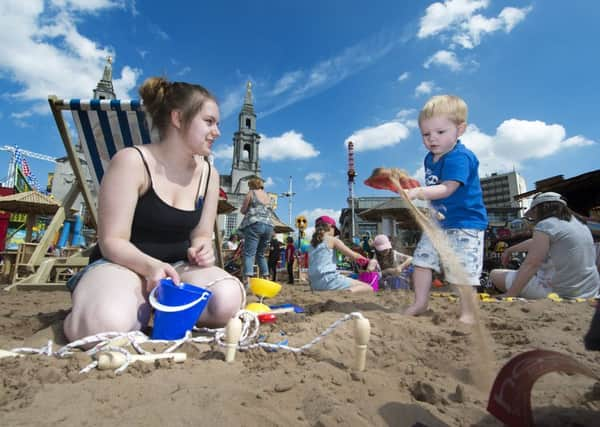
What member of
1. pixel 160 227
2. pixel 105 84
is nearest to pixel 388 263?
pixel 160 227

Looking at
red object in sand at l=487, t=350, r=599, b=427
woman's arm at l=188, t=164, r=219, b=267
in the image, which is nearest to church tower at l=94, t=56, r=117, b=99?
woman's arm at l=188, t=164, r=219, b=267

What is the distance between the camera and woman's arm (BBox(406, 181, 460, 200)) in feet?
6.23

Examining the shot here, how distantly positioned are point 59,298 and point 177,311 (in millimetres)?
2405

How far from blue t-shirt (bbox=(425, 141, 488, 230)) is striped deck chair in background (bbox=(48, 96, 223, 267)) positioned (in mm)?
2736

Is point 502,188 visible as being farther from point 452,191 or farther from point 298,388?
point 298,388

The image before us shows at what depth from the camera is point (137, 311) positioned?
4.61 ft

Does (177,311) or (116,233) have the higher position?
(116,233)

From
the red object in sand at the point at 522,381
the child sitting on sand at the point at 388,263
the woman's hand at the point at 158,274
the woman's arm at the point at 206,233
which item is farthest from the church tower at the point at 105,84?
the red object in sand at the point at 522,381

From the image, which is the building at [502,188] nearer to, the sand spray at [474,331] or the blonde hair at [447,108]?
the blonde hair at [447,108]

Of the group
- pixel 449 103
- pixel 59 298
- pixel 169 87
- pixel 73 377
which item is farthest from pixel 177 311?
pixel 59 298

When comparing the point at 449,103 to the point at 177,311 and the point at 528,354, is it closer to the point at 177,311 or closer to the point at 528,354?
the point at 528,354

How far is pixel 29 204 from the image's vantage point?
22.4ft

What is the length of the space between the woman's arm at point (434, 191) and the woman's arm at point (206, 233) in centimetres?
116

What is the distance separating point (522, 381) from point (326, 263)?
3.50 meters
